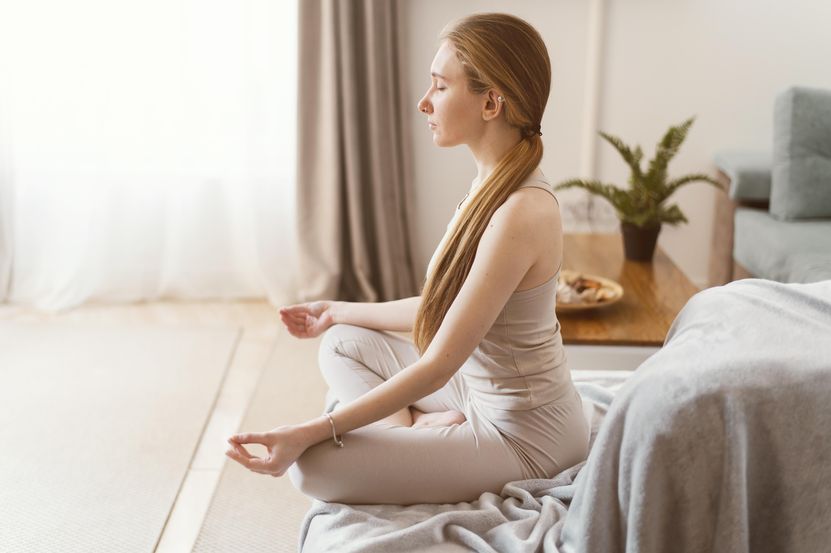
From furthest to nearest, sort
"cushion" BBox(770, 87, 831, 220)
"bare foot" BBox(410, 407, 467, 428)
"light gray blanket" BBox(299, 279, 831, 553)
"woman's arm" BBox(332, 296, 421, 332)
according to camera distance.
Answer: "cushion" BBox(770, 87, 831, 220) < "woman's arm" BBox(332, 296, 421, 332) < "bare foot" BBox(410, 407, 467, 428) < "light gray blanket" BBox(299, 279, 831, 553)

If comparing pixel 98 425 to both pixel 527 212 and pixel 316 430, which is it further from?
pixel 527 212

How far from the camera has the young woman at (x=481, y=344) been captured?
4.91 ft

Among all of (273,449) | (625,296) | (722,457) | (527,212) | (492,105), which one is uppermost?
(492,105)

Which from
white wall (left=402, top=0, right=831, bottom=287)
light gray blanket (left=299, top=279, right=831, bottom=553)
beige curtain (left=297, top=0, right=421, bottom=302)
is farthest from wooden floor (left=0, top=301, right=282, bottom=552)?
light gray blanket (left=299, top=279, right=831, bottom=553)

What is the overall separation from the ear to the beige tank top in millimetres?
131

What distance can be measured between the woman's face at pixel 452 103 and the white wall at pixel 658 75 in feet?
6.62

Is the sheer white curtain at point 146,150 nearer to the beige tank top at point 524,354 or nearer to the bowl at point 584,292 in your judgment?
the bowl at point 584,292

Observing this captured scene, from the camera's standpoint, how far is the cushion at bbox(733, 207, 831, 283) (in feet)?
9.34

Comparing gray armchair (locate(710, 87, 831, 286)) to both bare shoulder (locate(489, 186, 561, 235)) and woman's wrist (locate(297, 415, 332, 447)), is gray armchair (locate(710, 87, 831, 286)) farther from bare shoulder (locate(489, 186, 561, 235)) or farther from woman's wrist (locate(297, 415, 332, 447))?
woman's wrist (locate(297, 415, 332, 447))

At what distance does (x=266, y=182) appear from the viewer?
3752 millimetres

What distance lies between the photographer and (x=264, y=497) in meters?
2.31

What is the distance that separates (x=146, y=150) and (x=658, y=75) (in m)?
2.05

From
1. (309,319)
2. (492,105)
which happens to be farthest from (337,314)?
(492,105)

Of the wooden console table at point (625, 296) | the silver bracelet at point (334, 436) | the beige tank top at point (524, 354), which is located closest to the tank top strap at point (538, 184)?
the beige tank top at point (524, 354)
